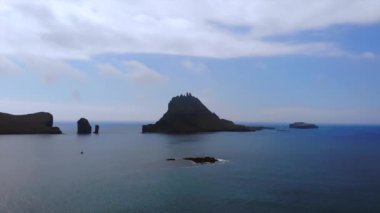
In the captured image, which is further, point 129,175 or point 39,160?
point 39,160

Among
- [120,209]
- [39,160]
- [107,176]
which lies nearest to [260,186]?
[120,209]

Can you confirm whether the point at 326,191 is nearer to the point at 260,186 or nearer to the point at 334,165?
the point at 260,186

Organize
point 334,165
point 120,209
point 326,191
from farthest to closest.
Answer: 1. point 334,165
2. point 326,191
3. point 120,209

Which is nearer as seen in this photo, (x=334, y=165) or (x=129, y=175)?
(x=129, y=175)

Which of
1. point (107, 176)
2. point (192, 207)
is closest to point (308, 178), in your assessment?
point (192, 207)

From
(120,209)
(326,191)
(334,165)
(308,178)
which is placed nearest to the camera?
(120,209)

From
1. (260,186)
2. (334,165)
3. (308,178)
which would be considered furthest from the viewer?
(334,165)

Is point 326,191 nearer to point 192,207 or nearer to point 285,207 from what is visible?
point 285,207

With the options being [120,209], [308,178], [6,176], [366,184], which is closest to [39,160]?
[6,176]

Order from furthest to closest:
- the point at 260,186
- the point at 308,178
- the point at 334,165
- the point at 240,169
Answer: the point at 334,165
the point at 240,169
the point at 308,178
the point at 260,186
